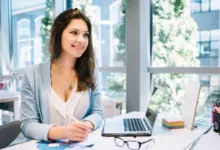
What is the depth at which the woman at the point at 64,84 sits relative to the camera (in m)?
1.35

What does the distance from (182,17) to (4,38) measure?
127 inches

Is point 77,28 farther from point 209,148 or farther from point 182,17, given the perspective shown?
→ point 182,17

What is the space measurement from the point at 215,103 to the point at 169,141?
523 millimetres

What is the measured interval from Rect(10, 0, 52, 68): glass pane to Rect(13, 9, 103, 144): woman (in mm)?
2059

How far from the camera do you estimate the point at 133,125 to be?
55.8 inches

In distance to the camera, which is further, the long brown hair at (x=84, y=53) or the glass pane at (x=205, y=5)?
the glass pane at (x=205, y=5)

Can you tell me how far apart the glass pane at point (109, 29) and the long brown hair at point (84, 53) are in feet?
2.94

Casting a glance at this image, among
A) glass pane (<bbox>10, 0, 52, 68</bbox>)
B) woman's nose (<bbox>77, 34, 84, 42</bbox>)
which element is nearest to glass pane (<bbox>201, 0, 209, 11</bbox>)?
woman's nose (<bbox>77, 34, 84, 42</bbox>)

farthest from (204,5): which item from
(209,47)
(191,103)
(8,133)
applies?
(8,133)

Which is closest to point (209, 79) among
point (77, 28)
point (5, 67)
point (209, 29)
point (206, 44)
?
point (206, 44)

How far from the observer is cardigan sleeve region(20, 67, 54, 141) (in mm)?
1202

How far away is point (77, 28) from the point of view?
1.43 meters

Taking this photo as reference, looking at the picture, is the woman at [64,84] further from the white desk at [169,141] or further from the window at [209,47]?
the window at [209,47]

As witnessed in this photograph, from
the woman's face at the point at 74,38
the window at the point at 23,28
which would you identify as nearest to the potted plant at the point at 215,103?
the woman's face at the point at 74,38
